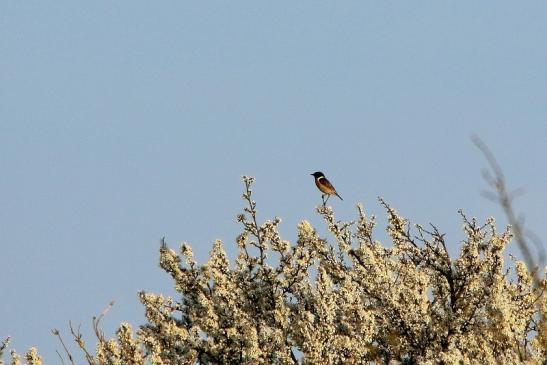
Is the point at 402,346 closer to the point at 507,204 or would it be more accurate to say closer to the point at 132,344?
the point at 132,344

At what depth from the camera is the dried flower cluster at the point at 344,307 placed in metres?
9.73

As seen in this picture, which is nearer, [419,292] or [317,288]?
[317,288]

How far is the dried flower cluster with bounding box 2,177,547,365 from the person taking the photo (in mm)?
9727

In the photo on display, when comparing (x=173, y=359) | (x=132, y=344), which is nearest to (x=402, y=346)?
(x=173, y=359)

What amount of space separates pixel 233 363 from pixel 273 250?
1.74 m

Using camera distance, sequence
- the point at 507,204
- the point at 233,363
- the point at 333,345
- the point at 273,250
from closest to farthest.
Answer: the point at 507,204
the point at 333,345
the point at 233,363
the point at 273,250

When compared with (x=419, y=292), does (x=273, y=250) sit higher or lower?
higher

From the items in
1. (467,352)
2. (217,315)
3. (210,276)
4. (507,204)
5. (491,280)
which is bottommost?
(507,204)

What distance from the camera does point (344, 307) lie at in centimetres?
1064

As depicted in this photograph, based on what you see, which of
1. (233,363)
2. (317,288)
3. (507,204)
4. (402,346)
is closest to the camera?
(507,204)

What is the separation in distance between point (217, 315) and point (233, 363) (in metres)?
0.75

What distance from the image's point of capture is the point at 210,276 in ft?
41.5

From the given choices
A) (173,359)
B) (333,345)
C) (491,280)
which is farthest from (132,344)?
(491,280)

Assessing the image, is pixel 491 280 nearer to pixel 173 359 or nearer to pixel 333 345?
pixel 333 345
